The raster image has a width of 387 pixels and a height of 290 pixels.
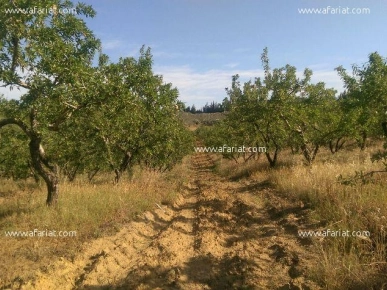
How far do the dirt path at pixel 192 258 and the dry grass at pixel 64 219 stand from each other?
484 millimetres

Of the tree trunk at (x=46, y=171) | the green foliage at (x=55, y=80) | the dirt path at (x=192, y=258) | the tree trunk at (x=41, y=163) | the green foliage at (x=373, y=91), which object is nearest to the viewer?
the dirt path at (x=192, y=258)

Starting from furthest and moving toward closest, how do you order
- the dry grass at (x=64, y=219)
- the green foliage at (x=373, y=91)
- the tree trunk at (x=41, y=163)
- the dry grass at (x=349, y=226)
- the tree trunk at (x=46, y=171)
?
the green foliage at (x=373, y=91)
the tree trunk at (x=46, y=171)
the tree trunk at (x=41, y=163)
the dry grass at (x=64, y=219)
the dry grass at (x=349, y=226)

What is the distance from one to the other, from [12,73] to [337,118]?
16714mm

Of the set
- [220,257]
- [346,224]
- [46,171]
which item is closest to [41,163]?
[46,171]

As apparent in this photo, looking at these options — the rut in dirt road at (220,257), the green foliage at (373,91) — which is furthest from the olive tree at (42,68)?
the green foliage at (373,91)

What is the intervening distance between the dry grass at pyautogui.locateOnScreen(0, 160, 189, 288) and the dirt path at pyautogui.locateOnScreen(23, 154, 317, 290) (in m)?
0.48

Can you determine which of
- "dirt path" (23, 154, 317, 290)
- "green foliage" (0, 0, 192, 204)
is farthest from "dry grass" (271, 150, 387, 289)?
"green foliage" (0, 0, 192, 204)

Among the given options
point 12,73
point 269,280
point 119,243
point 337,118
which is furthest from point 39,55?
point 337,118

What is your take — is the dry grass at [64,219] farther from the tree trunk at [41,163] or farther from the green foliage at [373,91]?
the green foliage at [373,91]

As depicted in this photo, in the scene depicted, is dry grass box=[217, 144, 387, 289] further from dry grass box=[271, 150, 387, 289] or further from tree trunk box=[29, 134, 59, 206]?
tree trunk box=[29, 134, 59, 206]

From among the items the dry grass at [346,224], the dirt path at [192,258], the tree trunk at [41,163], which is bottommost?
the dirt path at [192,258]

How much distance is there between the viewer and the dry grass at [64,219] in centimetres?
628

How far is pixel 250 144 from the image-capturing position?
26.6 m

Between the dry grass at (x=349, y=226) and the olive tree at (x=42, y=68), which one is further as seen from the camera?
the olive tree at (x=42, y=68)
